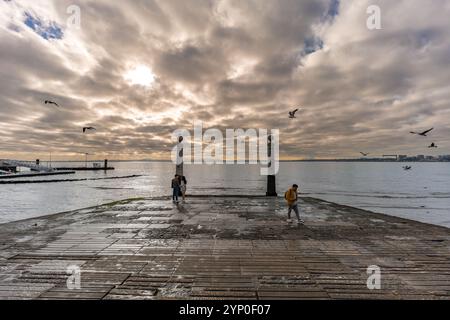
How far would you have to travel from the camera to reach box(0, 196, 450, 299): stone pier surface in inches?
195

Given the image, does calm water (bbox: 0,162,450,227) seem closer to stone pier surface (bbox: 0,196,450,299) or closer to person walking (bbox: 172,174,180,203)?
person walking (bbox: 172,174,180,203)

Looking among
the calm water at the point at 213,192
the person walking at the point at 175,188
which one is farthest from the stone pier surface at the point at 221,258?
the calm water at the point at 213,192

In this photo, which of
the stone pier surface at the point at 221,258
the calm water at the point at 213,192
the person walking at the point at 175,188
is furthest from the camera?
the calm water at the point at 213,192

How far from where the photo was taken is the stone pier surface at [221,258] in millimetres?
4945

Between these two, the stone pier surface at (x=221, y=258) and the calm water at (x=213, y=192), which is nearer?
the stone pier surface at (x=221, y=258)

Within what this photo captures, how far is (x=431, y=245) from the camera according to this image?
7707 millimetres

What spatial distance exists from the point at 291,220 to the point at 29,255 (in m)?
9.43

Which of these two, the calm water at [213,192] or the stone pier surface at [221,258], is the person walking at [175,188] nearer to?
the stone pier surface at [221,258]

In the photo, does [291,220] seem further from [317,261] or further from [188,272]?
[188,272]

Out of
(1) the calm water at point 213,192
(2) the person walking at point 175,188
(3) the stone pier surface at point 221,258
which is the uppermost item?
(2) the person walking at point 175,188

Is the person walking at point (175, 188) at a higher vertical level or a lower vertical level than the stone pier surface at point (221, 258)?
higher

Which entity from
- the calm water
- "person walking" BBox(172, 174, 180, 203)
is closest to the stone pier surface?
"person walking" BBox(172, 174, 180, 203)

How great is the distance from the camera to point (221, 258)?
6637 mm
